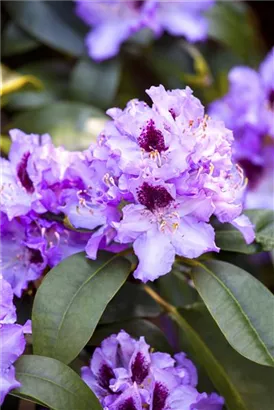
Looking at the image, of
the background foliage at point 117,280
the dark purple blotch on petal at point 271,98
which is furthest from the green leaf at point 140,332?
the dark purple blotch on petal at point 271,98

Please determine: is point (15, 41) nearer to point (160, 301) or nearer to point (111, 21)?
point (111, 21)

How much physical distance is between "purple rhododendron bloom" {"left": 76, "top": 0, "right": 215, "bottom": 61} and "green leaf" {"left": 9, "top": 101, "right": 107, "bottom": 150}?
0.13m

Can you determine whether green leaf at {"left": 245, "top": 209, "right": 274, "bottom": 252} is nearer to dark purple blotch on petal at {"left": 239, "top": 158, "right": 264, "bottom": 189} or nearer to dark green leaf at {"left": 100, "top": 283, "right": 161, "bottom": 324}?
dark green leaf at {"left": 100, "top": 283, "right": 161, "bottom": 324}

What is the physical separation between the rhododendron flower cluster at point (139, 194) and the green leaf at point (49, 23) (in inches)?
23.1

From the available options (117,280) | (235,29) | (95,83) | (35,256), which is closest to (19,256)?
(35,256)

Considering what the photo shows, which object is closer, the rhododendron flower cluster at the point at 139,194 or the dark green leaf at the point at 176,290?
the rhododendron flower cluster at the point at 139,194

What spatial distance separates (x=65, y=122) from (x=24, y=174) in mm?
414

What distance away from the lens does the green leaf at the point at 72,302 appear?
29.1 inches

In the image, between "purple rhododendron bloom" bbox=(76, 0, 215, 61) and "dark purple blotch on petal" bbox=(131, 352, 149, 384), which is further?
"purple rhododendron bloom" bbox=(76, 0, 215, 61)

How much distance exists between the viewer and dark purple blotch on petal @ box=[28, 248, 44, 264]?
2.77 feet

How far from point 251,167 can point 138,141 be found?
0.52 metres

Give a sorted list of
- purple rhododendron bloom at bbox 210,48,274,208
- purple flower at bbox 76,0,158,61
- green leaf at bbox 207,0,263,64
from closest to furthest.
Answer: purple rhododendron bloom at bbox 210,48,274,208 < purple flower at bbox 76,0,158,61 < green leaf at bbox 207,0,263,64

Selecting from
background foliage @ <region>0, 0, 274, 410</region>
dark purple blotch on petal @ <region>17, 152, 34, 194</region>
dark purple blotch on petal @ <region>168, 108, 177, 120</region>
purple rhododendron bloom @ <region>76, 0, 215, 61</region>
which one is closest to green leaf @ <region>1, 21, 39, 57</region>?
background foliage @ <region>0, 0, 274, 410</region>

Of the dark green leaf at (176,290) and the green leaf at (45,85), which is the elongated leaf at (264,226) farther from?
the green leaf at (45,85)
